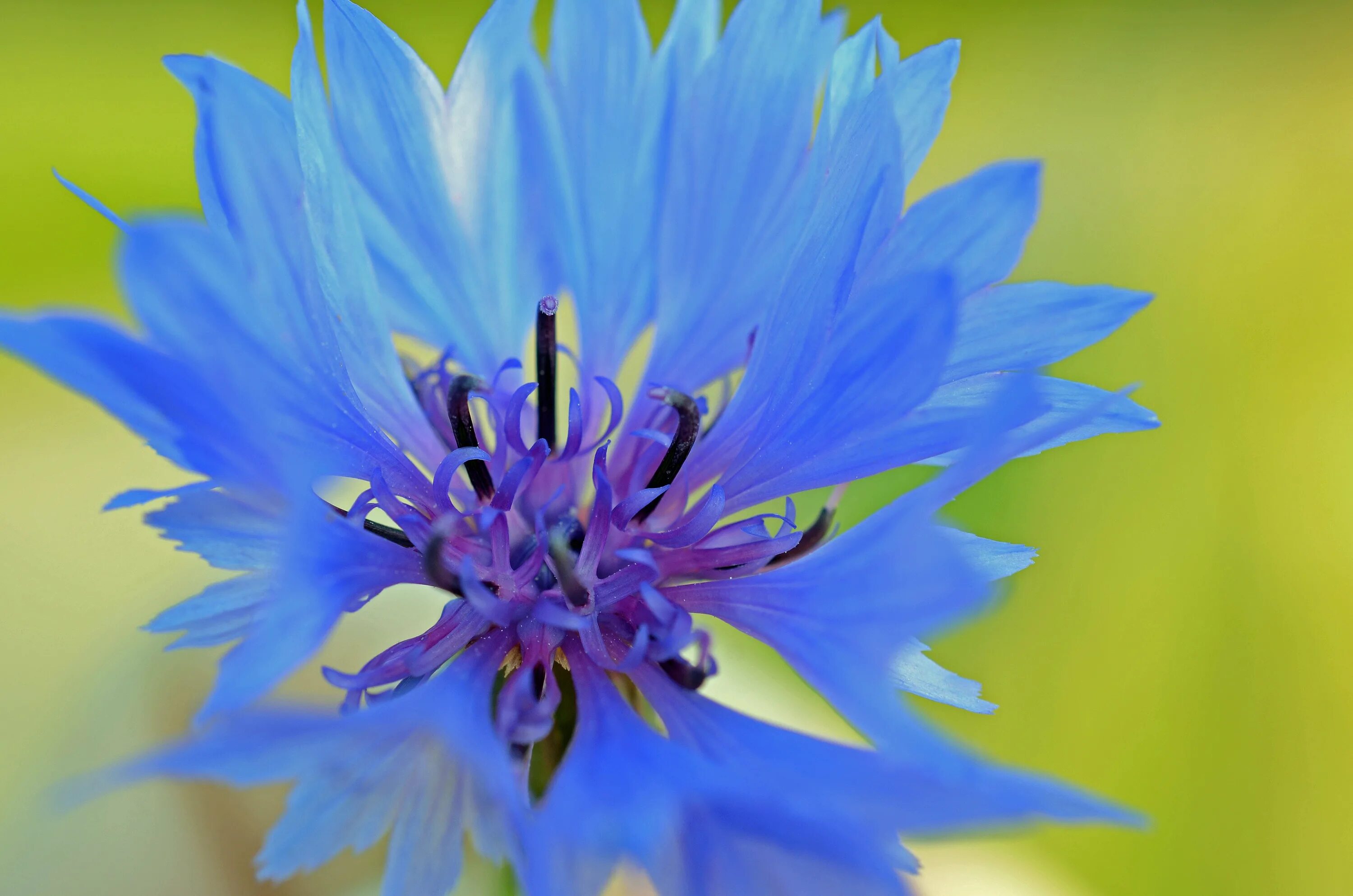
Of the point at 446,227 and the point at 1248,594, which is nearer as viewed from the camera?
the point at 446,227

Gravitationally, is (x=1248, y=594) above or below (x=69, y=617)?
above

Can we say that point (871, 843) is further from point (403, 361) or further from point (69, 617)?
point (69, 617)

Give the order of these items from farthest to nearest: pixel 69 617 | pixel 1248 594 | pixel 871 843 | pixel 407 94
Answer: pixel 1248 594 < pixel 69 617 < pixel 407 94 < pixel 871 843

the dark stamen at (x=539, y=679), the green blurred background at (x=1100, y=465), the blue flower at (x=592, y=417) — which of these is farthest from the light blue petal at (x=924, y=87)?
the green blurred background at (x=1100, y=465)

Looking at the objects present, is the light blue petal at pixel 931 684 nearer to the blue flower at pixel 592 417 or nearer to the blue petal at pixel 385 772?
the blue flower at pixel 592 417

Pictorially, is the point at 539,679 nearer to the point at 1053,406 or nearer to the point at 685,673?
the point at 685,673

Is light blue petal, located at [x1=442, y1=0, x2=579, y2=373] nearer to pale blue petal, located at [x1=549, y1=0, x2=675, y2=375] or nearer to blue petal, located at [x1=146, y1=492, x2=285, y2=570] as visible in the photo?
pale blue petal, located at [x1=549, y1=0, x2=675, y2=375]

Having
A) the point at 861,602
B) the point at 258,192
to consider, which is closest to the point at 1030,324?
the point at 861,602

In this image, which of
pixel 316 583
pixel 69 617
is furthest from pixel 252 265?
pixel 69 617

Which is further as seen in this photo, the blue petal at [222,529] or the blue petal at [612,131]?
the blue petal at [612,131]
